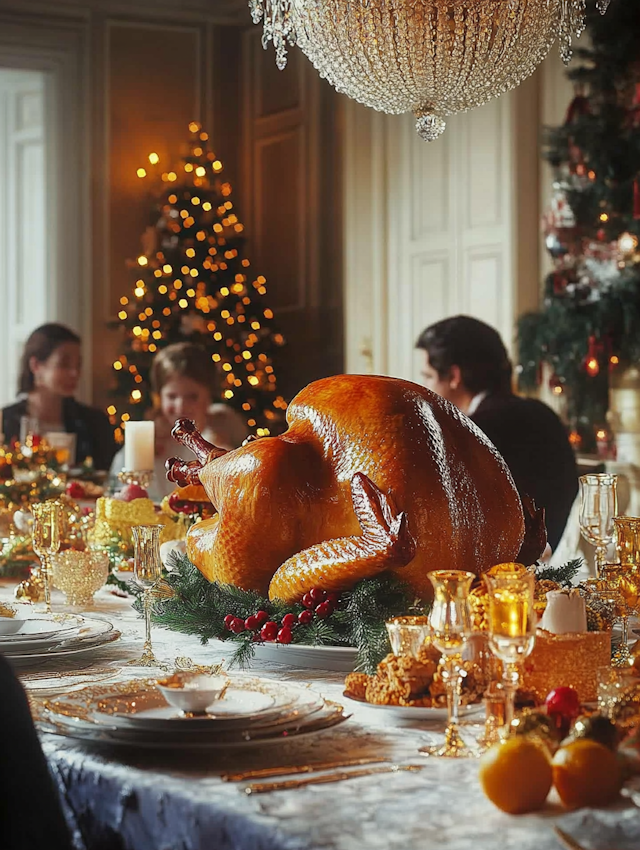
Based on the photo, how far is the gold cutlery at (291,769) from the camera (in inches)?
45.3

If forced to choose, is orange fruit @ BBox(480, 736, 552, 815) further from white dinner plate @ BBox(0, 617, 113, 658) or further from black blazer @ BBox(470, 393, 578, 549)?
black blazer @ BBox(470, 393, 578, 549)

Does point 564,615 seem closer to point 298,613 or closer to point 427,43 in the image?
→ point 298,613

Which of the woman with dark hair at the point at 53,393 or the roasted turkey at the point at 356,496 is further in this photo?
the woman with dark hair at the point at 53,393

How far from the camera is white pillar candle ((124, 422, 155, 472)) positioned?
285 centimetres

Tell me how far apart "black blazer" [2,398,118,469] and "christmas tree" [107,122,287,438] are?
62 cm

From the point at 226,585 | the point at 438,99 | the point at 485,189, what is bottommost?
the point at 226,585

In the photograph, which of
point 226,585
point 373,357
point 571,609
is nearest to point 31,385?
point 373,357

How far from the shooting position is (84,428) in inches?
250

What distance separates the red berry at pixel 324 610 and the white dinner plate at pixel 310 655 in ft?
0.17

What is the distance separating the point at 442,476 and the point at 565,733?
54 cm

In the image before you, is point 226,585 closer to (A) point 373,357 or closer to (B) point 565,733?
(B) point 565,733

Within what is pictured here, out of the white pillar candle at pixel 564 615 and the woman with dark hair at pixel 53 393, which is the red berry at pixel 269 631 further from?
the woman with dark hair at pixel 53 393

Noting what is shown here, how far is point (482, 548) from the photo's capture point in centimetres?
170

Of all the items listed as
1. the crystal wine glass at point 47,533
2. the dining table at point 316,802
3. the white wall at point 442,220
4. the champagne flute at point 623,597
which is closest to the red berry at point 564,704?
the dining table at point 316,802
